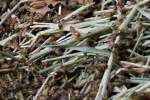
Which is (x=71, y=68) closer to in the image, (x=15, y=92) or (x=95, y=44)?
(x=95, y=44)

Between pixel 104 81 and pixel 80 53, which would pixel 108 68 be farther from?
pixel 80 53

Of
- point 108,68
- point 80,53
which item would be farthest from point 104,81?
point 80,53

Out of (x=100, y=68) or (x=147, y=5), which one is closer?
(x=100, y=68)

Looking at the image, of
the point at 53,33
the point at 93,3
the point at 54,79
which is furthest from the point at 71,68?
the point at 93,3

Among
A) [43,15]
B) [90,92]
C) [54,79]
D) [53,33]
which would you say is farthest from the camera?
[43,15]

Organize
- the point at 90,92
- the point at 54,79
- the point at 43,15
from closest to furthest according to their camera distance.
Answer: the point at 90,92 < the point at 54,79 < the point at 43,15

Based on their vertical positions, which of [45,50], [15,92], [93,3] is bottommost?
[15,92]

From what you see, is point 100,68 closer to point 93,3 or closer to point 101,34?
point 101,34

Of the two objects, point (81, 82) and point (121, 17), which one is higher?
point (121, 17)
